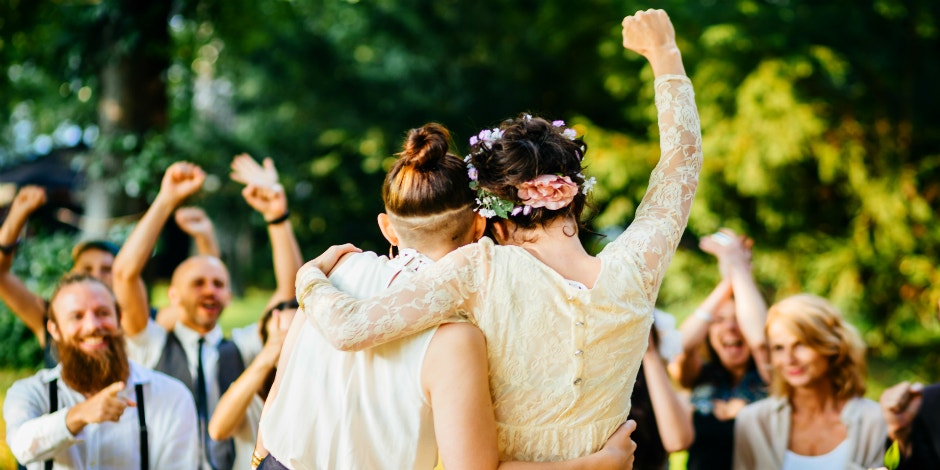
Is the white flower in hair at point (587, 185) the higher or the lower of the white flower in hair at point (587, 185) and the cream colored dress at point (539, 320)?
the higher

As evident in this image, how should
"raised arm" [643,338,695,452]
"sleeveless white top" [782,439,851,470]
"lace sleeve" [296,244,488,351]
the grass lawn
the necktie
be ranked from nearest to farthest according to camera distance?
1. "lace sleeve" [296,244,488,351]
2. "raised arm" [643,338,695,452]
3. "sleeveless white top" [782,439,851,470]
4. the necktie
5. the grass lawn

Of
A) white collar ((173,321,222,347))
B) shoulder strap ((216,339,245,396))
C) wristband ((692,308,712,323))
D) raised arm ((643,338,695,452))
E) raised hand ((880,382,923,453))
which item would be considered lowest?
raised hand ((880,382,923,453))

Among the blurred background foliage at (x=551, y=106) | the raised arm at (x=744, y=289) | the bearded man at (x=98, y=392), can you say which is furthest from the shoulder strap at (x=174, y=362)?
the blurred background foliage at (x=551, y=106)

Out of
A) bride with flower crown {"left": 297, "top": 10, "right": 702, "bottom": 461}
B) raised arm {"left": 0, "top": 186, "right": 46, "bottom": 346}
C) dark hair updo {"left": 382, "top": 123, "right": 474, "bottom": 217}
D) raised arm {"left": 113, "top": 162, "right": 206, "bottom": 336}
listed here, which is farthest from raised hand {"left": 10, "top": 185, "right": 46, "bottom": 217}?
dark hair updo {"left": 382, "top": 123, "right": 474, "bottom": 217}

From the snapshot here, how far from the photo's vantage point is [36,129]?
20.1m

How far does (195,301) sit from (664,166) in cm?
262

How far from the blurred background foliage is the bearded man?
4751 millimetres

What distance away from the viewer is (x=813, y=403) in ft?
11.9

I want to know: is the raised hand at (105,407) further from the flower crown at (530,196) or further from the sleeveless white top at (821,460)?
the sleeveless white top at (821,460)

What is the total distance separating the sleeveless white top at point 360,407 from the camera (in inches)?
82.4

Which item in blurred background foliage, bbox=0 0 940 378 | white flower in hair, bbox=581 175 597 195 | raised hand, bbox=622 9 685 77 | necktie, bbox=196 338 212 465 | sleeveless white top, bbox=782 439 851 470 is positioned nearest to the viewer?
white flower in hair, bbox=581 175 597 195

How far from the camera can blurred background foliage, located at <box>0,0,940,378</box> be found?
841 cm

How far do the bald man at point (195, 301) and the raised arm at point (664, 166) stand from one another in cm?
205

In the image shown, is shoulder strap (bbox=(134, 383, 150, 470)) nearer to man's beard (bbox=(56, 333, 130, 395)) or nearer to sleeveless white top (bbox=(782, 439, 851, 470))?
A: man's beard (bbox=(56, 333, 130, 395))
